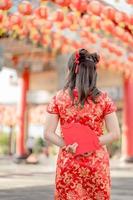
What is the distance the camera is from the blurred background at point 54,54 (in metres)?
14.0

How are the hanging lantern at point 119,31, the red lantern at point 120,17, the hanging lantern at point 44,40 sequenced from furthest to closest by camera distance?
the hanging lantern at point 119,31
the hanging lantern at point 44,40
the red lantern at point 120,17

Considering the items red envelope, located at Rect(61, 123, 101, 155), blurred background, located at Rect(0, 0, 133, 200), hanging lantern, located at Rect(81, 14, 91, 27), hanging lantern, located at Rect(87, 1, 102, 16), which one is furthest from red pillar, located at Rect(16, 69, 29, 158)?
red envelope, located at Rect(61, 123, 101, 155)

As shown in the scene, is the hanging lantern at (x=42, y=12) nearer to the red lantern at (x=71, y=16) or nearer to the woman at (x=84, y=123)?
the red lantern at (x=71, y=16)

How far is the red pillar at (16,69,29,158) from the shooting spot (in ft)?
75.9

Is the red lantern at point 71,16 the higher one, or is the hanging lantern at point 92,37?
the hanging lantern at point 92,37

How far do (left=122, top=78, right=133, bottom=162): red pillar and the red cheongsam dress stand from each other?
707 inches

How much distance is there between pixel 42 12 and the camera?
14016mm

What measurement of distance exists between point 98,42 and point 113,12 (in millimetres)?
4330

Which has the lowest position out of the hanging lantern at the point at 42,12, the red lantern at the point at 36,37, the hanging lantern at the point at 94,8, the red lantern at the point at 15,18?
the red lantern at the point at 15,18

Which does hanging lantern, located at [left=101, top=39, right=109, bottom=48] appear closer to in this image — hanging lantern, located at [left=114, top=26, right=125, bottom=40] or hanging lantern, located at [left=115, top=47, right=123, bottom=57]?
hanging lantern, located at [left=115, top=47, right=123, bottom=57]

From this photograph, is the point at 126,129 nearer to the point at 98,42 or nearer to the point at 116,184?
the point at 98,42

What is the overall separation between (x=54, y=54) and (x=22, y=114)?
457 centimetres

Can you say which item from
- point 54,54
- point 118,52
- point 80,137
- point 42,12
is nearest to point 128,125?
point 118,52

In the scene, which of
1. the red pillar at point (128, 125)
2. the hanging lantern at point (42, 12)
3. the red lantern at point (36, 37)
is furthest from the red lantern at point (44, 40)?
the red pillar at point (128, 125)
